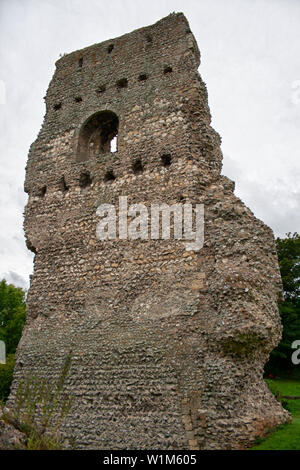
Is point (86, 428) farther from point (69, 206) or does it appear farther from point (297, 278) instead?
point (297, 278)

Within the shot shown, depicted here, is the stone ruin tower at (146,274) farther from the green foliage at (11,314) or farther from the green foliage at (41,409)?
the green foliage at (11,314)

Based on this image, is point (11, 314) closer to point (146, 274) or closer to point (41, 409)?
point (41, 409)

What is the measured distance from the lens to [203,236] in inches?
332

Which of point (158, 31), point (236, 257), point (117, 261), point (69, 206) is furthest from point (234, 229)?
point (158, 31)

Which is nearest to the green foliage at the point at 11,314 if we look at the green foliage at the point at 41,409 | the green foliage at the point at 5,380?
the green foliage at the point at 5,380

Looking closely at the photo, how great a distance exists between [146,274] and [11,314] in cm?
2216

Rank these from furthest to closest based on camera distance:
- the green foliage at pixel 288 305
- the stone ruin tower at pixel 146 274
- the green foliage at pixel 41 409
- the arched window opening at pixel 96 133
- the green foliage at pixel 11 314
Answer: the green foliage at pixel 11 314, the green foliage at pixel 288 305, the arched window opening at pixel 96 133, the green foliage at pixel 41 409, the stone ruin tower at pixel 146 274

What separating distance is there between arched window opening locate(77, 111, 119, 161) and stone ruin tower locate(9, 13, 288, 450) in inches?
1.4

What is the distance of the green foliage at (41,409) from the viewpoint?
8100mm

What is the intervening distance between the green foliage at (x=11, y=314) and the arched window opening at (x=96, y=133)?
53.7 feet

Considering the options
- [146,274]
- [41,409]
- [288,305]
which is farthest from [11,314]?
[146,274]

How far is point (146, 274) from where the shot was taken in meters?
8.70

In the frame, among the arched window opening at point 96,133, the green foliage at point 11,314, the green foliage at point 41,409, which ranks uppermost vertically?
the arched window opening at point 96,133

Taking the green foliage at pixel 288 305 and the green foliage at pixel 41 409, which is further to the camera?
the green foliage at pixel 288 305
